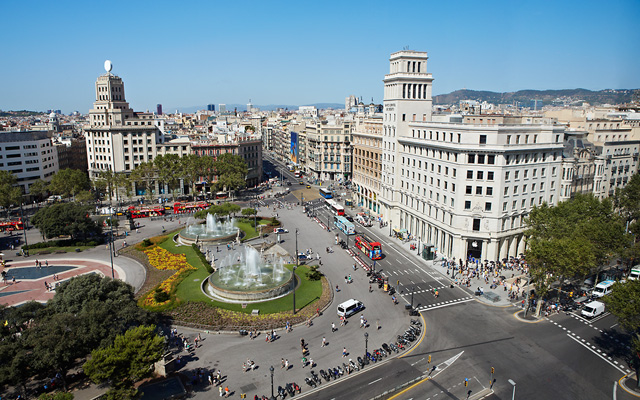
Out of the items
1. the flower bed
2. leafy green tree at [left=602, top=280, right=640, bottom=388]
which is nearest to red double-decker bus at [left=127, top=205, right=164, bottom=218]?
the flower bed

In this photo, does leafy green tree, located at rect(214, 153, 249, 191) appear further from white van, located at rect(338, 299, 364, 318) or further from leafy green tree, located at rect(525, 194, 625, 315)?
leafy green tree, located at rect(525, 194, 625, 315)

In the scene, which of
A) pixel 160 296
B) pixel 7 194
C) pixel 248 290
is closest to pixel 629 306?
pixel 248 290

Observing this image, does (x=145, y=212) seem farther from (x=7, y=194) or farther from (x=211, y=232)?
(x=7, y=194)

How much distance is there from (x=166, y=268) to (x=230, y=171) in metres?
60.3

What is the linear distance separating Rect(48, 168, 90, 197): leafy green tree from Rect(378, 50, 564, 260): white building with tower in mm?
92272

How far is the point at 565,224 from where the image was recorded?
63.9m

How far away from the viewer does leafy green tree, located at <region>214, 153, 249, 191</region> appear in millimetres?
124125

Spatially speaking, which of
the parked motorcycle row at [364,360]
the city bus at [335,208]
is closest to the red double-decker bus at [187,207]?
the city bus at [335,208]

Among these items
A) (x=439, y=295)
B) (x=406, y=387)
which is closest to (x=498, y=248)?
(x=439, y=295)

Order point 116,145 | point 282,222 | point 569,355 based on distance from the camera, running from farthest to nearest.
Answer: point 116,145 → point 282,222 → point 569,355

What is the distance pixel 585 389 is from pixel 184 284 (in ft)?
174

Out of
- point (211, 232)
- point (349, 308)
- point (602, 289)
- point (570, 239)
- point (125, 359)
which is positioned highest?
point (570, 239)

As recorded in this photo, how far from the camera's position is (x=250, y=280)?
6300 cm

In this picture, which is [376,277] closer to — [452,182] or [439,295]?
[439,295]
